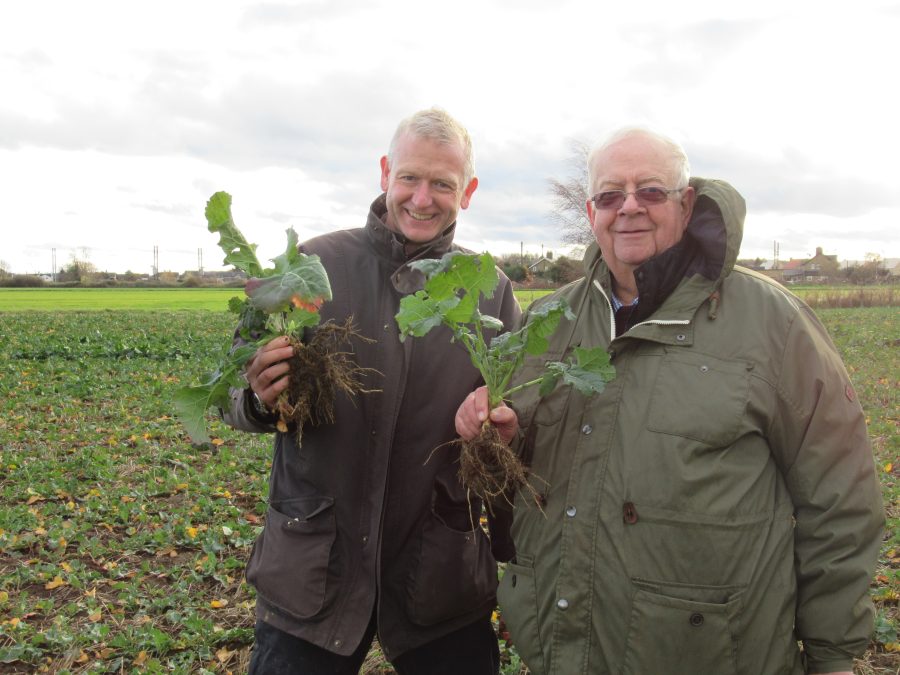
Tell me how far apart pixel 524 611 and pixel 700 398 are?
0.98m

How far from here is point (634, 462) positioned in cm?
229

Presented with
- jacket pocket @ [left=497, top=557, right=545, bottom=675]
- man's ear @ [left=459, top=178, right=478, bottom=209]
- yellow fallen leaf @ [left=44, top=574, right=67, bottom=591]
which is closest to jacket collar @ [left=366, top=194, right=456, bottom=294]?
man's ear @ [left=459, top=178, right=478, bottom=209]

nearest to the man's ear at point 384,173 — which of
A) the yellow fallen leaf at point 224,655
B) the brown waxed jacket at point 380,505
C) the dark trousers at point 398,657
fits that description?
the brown waxed jacket at point 380,505

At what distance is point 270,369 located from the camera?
2.70m

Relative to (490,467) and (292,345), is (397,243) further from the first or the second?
(490,467)

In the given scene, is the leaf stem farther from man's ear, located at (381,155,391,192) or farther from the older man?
man's ear, located at (381,155,391,192)

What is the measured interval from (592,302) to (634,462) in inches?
27.9

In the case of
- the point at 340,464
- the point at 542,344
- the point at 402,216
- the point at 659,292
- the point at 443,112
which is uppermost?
the point at 443,112

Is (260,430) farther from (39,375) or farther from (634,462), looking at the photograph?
(39,375)

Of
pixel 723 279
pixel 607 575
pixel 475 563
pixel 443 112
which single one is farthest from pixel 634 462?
pixel 443 112

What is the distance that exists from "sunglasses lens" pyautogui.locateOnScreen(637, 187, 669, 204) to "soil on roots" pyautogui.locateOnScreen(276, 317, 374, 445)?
117cm

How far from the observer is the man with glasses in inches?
86.0

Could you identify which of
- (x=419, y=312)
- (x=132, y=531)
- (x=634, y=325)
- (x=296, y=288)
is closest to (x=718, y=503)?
(x=634, y=325)

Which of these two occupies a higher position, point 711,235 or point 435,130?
point 435,130
